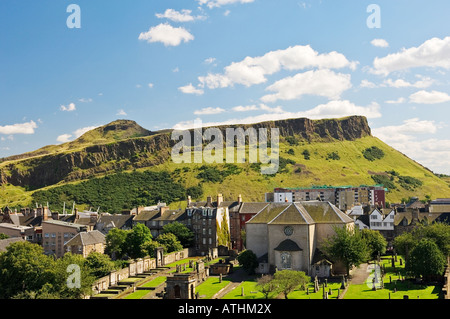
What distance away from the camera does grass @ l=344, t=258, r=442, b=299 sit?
45.9 meters

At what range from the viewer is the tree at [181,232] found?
292ft

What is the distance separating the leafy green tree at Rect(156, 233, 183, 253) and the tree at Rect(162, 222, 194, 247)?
383cm

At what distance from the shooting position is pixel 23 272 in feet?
180

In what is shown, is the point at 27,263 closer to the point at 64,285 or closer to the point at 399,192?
the point at 64,285

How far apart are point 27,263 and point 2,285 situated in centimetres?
397

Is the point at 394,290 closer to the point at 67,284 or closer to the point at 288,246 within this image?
the point at 288,246

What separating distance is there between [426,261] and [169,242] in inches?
1885

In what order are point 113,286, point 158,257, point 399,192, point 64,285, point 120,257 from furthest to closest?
point 399,192, point 120,257, point 158,257, point 113,286, point 64,285

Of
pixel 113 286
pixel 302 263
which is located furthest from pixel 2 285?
pixel 302 263

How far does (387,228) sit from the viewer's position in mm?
87250

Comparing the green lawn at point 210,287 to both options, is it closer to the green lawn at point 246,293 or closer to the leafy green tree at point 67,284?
the green lawn at point 246,293

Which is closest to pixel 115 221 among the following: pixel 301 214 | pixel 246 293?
pixel 301 214

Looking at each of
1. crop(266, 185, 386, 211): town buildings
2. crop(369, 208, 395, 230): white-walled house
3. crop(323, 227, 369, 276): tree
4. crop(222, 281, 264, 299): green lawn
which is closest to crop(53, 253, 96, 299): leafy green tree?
crop(222, 281, 264, 299): green lawn

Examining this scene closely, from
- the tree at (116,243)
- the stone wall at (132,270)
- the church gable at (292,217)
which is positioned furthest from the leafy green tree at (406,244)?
the tree at (116,243)
